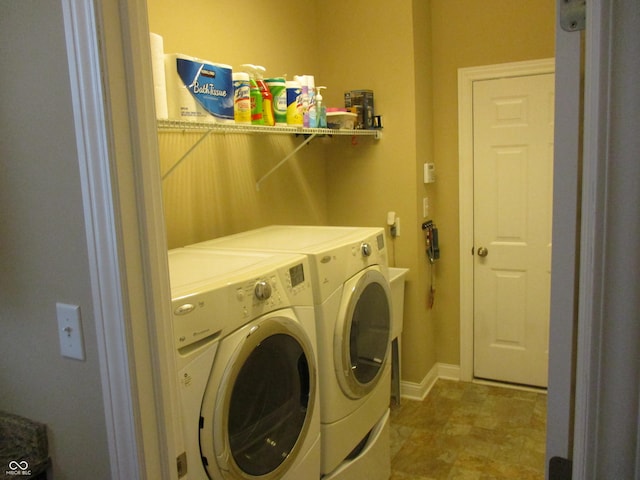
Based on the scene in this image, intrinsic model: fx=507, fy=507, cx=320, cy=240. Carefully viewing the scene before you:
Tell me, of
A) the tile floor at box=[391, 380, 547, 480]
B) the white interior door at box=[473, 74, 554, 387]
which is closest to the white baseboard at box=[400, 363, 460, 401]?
the tile floor at box=[391, 380, 547, 480]

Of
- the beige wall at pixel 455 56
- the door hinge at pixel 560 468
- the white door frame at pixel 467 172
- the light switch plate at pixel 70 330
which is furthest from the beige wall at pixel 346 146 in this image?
the door hinge at pixel 560 468

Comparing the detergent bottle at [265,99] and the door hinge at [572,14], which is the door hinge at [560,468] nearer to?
the door hinge at [572,14]

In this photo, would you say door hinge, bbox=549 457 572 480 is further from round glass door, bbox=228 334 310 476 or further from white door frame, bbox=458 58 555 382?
white door frame, bbox=458 58 555 382

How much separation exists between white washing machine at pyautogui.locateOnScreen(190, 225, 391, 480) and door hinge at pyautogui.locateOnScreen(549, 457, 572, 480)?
3.59 feet

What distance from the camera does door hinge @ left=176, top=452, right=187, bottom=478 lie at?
1125mm

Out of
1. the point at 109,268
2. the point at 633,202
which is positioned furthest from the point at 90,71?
the point at 633,202

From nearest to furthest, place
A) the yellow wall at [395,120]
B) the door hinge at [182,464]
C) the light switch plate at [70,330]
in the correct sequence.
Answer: the light switch plate at [70,330] → the door hinge at [182,464] → the yellow wall at [395,120]

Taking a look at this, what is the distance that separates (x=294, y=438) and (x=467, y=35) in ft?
9.07

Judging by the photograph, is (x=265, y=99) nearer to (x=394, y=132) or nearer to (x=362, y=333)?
(x=362, y=333)

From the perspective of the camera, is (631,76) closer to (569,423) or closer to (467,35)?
(569,423)

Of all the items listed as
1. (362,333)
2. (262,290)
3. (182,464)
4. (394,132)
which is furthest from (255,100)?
(182,464)

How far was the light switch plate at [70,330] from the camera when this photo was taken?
3.34 feet

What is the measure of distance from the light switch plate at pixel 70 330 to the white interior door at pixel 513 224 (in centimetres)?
289

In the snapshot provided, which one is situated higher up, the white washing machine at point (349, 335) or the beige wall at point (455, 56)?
the beige wall at point (455, 56)
